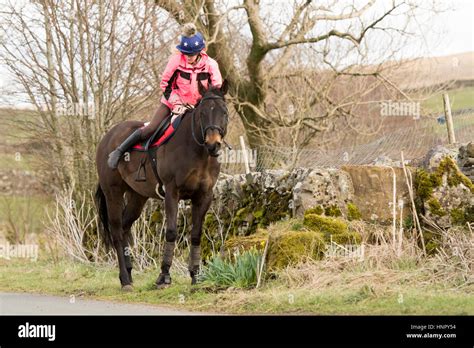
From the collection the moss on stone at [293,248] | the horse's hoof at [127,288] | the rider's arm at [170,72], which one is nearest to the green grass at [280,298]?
the horse's hoof at [127,288]

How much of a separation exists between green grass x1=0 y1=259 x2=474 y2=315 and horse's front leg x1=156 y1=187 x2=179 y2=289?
17 centimetres

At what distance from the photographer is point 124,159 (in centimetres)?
1382

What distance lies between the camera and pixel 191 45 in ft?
41.1

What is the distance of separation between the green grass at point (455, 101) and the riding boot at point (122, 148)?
37.7 feet

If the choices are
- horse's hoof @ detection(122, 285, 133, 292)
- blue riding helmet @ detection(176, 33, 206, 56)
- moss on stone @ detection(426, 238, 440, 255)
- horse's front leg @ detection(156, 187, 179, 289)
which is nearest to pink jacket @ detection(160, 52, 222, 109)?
blue riding helmet @ detection(176, 33, 206, 56)

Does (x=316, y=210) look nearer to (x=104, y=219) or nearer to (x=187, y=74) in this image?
(x=187, y=74)

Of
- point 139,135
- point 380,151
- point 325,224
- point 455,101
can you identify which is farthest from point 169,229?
point 455,101

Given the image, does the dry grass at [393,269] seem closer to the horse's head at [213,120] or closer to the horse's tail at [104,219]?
the horse's head at [213,120]

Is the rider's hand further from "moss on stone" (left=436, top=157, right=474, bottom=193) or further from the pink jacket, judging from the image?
"moss on stone" (left=436, top=157, right=474, bottom=193)

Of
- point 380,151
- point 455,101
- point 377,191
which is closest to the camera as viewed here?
point 377,191

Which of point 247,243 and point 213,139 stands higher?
point 213,139

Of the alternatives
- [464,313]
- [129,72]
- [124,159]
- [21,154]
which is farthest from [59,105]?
[464,313]

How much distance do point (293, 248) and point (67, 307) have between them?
9.72 feet

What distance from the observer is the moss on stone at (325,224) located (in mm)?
12344
